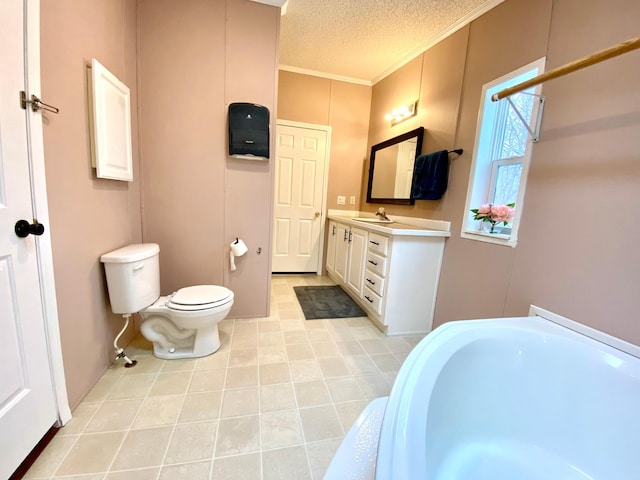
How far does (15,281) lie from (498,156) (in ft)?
8.48

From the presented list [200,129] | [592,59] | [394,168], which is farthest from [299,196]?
[592,59]

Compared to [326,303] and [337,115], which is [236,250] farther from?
[337,115]

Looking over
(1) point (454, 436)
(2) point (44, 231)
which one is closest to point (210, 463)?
(1) point (454, 436)

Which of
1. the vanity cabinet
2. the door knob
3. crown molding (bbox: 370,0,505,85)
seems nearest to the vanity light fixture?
crown molding (bbox: 370,0,505,85)

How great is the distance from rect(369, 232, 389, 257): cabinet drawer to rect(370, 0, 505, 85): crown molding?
1.72 metres

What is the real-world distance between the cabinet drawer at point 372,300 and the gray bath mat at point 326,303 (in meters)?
0.18

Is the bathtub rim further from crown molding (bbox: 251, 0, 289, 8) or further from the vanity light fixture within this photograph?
crown molding (bbox: 251, 0, 289, 8)

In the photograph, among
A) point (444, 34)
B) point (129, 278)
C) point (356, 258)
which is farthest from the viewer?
point (356, 258)

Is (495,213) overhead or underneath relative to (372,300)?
overhead

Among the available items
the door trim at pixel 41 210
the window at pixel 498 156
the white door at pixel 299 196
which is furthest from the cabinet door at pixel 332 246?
the door trim at pixel 41 210

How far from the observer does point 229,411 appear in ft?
4.44

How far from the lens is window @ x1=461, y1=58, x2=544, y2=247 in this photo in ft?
5.52

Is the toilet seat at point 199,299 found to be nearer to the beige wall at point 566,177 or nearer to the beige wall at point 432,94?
the beige wall at point 566,177

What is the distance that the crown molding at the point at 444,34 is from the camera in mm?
1877
